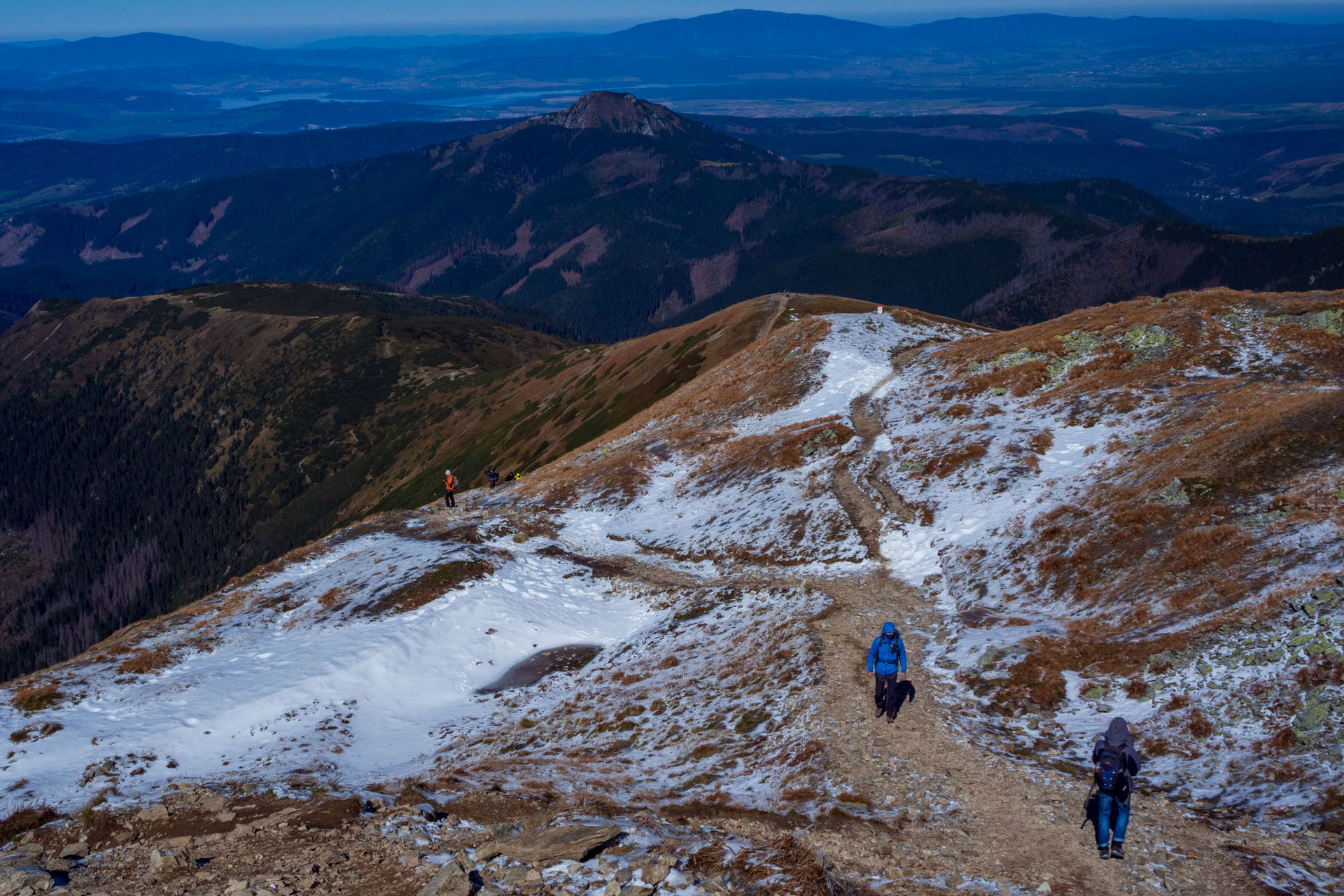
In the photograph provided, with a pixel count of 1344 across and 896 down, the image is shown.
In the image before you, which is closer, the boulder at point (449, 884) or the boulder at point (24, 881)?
the boulder at point (449, 884)

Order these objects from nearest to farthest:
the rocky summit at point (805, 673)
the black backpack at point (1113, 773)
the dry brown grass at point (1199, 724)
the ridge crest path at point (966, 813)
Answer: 1. the ridge crest path at point (966, 813)
2. the black backpack at point (1113, 773)
3. the rocky summit at point (805, 673)
4. the dry brown grass at point (1199, 724)

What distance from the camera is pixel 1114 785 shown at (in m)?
14.7

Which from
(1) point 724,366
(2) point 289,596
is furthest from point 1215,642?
(1) point 724,366


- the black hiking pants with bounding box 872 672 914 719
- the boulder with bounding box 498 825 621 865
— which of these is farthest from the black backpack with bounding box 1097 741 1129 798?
the boulder with bounding box 498 825 621 865

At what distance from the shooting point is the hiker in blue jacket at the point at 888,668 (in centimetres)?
2123

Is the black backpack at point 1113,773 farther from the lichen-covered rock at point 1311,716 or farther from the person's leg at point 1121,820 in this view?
the lichen-covered rock at point 1311,716

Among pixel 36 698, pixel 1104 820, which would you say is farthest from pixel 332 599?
pixel 1104 820

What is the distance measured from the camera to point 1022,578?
1176 inches

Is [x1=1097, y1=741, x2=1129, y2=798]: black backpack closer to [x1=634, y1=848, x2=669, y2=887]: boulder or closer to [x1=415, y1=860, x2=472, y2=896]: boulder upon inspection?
[x1=634, y1=848, x2=669, y2=887]: boulder

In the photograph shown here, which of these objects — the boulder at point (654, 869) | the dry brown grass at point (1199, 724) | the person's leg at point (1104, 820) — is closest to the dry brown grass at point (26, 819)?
the boulder at point (654, 869)

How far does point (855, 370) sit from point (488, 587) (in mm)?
37702

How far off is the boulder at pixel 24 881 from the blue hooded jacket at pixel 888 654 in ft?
62.1

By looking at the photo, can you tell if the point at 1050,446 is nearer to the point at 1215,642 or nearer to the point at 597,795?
the point at 1215,642

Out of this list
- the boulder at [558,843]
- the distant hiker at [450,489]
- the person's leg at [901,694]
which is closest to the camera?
the boulder at [558,843]
